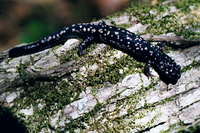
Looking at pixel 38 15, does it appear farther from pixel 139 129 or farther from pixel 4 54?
pixel 139 129

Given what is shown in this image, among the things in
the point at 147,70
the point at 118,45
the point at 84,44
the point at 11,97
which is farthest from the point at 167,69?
the point at 11,97

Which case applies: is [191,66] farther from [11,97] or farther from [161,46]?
[11,97]

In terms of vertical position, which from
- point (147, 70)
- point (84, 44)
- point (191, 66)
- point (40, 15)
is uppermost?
point (40, 15)

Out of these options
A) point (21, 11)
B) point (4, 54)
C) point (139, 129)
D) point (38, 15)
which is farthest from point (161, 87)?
point (21, 11)

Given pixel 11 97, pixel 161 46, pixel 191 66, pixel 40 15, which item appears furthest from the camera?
pixel 40 15

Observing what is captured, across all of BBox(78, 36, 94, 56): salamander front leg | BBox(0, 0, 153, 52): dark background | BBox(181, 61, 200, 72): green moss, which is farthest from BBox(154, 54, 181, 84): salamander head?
BBox(0, 0, 153, 52): dark background

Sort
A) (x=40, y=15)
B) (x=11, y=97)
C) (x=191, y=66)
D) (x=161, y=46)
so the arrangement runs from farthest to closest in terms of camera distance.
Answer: (x=40, y=15)
(x=161, y=46)
(x=191, y=66)
(x=11, y=97)

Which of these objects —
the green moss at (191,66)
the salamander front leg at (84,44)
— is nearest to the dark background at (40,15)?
the salamander front leg at (84,44)

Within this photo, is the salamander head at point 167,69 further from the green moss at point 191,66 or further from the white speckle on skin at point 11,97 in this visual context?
the white speckle on skin at point 11,97
